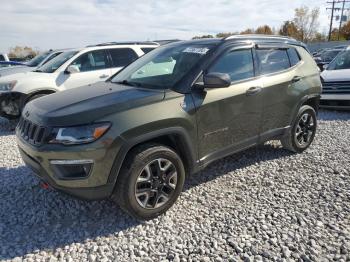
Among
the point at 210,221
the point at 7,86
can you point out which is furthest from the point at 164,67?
the point at 7,86

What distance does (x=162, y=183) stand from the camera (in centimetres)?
331

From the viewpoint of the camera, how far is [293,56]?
481cm

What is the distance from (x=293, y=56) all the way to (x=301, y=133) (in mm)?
1220

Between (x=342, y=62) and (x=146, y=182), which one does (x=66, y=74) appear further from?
(x=342, y=62)

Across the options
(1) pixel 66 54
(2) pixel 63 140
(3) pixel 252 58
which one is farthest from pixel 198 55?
(1) pixel 66 54

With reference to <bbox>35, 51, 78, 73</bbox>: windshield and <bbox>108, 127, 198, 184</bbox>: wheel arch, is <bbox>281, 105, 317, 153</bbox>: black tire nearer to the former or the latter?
<bbox>108, 127, 198, 184</bbox>: wheel arch

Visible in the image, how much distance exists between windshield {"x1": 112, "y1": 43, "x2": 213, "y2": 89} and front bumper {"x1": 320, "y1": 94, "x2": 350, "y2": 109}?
213 inches

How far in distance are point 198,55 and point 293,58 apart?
1846 millimetres

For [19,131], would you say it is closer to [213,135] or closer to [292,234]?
[213,135]

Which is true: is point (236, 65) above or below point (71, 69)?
above

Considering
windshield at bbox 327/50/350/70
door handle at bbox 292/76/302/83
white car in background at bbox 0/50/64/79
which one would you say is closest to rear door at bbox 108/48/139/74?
white car in background at bbox 0/50/64/79

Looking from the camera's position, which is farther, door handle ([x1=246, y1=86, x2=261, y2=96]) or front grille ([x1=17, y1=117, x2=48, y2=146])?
door handle ([x1=246, y1=86, x2=261, y2=96])

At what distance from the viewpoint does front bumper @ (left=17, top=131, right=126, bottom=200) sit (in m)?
2.83

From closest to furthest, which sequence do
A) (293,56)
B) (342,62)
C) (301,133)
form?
(293,56), (301,133), (342,62)
